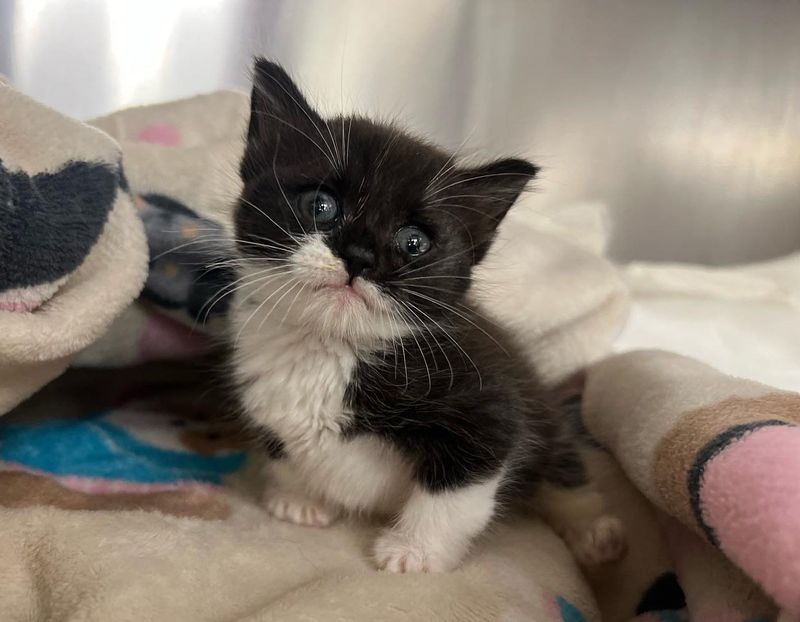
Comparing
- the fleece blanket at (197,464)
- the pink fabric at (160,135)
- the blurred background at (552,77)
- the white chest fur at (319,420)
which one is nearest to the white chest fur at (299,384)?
the white chest fur at (319,420)

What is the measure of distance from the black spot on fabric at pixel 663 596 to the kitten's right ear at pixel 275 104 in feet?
2.31

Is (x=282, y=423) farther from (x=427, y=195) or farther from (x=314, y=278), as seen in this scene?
(x=427, y=195)

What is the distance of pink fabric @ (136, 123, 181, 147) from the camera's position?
1354mm

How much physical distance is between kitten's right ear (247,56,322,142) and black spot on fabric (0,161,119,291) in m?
0.20

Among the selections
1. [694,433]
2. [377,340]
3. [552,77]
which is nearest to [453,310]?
[377,340]

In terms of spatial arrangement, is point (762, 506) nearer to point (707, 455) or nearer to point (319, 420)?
point (707, 455)

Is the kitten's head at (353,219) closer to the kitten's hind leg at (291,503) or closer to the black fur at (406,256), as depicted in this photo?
the black fur at (406,256)

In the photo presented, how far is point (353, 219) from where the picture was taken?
2.77 ft

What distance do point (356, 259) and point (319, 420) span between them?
0.23 metres

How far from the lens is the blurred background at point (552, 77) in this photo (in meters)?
1.63

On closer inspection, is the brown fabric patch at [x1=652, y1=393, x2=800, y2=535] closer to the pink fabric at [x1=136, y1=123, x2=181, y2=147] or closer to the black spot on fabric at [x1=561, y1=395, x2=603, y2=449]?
the black spot on fabric at [x1=561, y1=395, x2=603, y2=449]

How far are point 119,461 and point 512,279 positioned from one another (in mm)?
700

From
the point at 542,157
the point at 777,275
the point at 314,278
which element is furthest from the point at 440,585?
the point at 777,275

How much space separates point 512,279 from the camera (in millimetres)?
1329
